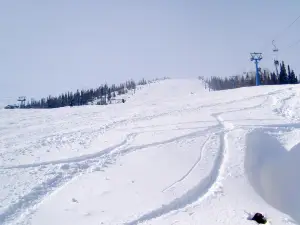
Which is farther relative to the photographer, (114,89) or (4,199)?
(114,89)

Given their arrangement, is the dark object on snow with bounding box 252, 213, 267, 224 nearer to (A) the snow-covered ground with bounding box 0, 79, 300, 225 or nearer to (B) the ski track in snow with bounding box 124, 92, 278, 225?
(A) the snow-covered ground with bounding box 0, 79, 300, 225

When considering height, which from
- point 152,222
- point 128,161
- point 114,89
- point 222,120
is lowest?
point 152,222

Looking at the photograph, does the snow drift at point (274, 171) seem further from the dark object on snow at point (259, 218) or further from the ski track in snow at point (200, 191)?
the dark object on snow at point (259, 218)

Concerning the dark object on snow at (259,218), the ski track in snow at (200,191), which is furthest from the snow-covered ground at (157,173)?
the dark object on snow at (259,218)

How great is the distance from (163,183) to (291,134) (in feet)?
24.0

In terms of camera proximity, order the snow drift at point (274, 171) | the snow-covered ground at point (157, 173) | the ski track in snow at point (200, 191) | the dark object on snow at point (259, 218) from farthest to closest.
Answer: the snow drift at point (274, 171)
the snow-covered ground at point (157, 173)
the ski track in snow at point (200, 191)
the dark object on snow at point (259, 218)

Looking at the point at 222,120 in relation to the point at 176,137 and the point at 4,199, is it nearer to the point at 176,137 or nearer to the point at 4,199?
the point at 176,137

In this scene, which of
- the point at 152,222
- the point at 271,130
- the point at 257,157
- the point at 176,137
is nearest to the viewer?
the point at 152,222

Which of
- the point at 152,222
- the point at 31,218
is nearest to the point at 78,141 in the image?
the point at 31,218

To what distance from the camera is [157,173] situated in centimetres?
837

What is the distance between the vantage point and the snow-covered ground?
6.20 meters

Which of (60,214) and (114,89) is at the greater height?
(114,89)

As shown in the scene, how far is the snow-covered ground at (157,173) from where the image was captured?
6204 mm

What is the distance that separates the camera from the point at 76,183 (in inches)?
296
